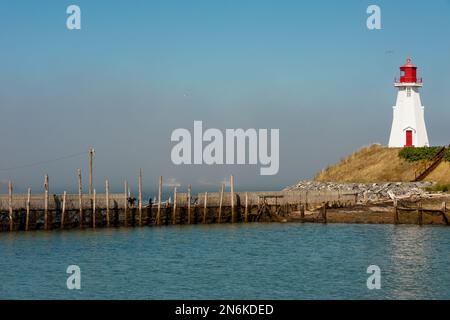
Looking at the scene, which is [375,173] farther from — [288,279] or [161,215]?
[288,279]

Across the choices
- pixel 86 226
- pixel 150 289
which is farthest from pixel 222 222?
pixel 150 289

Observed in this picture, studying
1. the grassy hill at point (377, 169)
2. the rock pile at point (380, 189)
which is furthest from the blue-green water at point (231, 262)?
the grassy hill at point (377, 169)

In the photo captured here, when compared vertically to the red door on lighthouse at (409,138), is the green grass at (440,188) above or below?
below

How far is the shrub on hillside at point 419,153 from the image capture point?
80.6m

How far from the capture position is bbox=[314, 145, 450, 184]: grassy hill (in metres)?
78.6

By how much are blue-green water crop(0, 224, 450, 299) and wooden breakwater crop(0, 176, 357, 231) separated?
1.47 metres

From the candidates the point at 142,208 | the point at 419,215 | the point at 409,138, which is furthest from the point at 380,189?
the point at 142,208

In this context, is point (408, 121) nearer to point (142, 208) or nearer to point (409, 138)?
point (409, 138)

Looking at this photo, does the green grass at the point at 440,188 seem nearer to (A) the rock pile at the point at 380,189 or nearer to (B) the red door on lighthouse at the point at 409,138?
(A) the rock pile at the point at 380,189

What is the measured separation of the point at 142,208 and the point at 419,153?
31.3 meters

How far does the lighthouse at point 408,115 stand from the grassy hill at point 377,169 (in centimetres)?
196

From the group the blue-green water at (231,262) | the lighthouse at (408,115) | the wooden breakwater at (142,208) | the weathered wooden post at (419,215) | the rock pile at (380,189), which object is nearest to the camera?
the blue-green water at (231,262)

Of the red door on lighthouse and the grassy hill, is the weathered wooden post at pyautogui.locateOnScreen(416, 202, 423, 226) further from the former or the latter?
the red door on lighthouse
